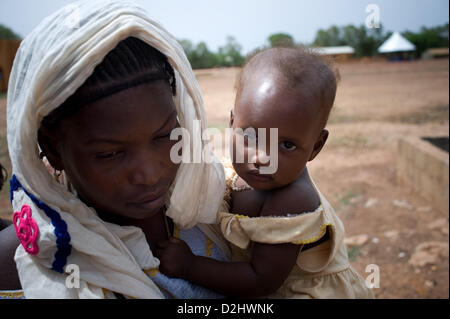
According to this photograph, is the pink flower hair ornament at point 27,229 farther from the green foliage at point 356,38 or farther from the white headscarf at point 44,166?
the green foliage at point 356,38

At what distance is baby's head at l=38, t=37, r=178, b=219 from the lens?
1058mm

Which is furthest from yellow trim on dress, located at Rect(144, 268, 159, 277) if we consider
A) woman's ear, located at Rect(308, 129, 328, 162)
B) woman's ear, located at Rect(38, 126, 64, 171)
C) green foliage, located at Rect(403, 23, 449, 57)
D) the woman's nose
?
green foliage, located at Rect(403, 23, 449, 57)

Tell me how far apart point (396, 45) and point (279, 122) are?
156 ft

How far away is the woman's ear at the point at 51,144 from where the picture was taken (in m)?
1.13

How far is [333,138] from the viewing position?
29.3 ft

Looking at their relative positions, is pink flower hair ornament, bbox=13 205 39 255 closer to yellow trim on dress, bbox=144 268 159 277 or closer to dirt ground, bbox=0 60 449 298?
yellow trim on dress, bbox=144 268 159 277

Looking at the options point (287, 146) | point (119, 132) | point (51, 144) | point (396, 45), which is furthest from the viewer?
point (396, 45)

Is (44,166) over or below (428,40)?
over

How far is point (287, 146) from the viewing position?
142 cm

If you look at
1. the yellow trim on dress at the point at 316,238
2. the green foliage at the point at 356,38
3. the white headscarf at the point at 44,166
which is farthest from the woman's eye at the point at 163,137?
the green foliage at the point at 356,38

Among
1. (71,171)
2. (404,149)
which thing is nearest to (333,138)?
(404,149)

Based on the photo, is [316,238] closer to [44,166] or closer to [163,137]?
[163,137]

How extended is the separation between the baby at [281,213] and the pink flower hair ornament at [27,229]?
0.43 m

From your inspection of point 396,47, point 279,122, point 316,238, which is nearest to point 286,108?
point 279,122
